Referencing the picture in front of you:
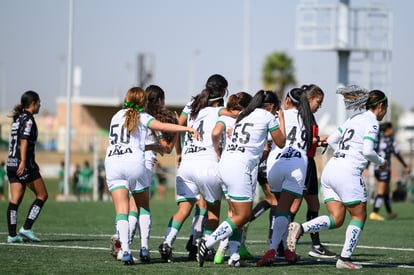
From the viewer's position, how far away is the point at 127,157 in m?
10.7

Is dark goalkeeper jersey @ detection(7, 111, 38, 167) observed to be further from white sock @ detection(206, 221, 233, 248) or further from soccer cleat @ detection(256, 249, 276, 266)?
soccer cleat @ detection(256, 249, 276, 266)

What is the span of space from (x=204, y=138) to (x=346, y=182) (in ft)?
5.83

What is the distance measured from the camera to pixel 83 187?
124 feet

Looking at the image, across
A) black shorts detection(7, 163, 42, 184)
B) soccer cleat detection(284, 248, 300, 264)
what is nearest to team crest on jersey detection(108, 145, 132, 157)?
soccer cleat detection(284, 248, 300, 264)

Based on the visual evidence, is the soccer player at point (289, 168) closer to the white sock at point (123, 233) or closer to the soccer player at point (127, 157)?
the soccer player at point (127, 157)

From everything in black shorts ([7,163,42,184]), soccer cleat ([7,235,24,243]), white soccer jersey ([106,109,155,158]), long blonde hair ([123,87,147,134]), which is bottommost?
soccer cleat ([7,235,24,243])

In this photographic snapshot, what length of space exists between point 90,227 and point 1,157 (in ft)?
137

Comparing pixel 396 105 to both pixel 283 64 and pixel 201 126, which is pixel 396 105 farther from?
pixel 201 126

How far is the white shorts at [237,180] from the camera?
34.0 feet

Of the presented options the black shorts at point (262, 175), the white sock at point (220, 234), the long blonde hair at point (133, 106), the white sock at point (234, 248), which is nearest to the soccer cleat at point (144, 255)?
the white sock at point (220, 234)

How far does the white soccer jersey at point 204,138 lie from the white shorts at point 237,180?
0.48m

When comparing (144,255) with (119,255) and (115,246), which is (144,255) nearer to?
(119,255)

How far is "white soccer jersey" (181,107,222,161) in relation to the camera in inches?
430

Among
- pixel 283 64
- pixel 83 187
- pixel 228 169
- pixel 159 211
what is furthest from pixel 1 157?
pixel 228 169
